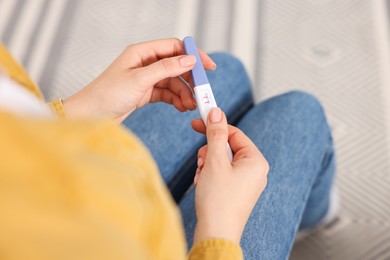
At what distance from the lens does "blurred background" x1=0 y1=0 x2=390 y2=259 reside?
1.03 meters

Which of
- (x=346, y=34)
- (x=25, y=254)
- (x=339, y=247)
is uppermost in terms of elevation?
(x=25, y=254)

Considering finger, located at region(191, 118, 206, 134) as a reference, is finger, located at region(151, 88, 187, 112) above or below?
below

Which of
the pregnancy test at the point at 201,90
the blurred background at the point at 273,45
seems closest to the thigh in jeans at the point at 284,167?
the pregnancy test at the point at 201,90

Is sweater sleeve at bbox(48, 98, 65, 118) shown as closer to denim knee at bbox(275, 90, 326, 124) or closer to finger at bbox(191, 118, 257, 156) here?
finger at bbox(191, 118, 257, 156)

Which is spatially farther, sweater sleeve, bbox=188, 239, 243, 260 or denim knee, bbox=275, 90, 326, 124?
denim knee, bbox=275, 90, 326, 124

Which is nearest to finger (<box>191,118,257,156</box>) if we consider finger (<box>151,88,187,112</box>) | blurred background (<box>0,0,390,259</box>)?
finger (<box>151,88,187,112</box>)

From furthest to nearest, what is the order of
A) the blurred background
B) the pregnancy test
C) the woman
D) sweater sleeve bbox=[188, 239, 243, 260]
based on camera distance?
the blurred background, the pregnancy test, sweater sleeve bbox=[188, 239, 243, 260], the woman

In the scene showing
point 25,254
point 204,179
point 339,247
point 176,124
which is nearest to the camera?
point 25,254

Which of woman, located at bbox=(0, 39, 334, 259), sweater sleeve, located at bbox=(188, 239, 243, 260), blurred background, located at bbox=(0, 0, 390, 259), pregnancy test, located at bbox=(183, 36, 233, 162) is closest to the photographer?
woman, located at bbox=(0, 39, 334, 259)

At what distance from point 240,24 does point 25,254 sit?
1.08 m

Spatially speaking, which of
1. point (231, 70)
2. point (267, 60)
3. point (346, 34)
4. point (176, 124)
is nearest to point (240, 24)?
point (267, 60)

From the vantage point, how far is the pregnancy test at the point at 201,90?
1.77 feet

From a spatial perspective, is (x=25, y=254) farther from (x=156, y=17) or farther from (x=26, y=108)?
(x=156, y=17)

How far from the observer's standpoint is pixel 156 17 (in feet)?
4.21
